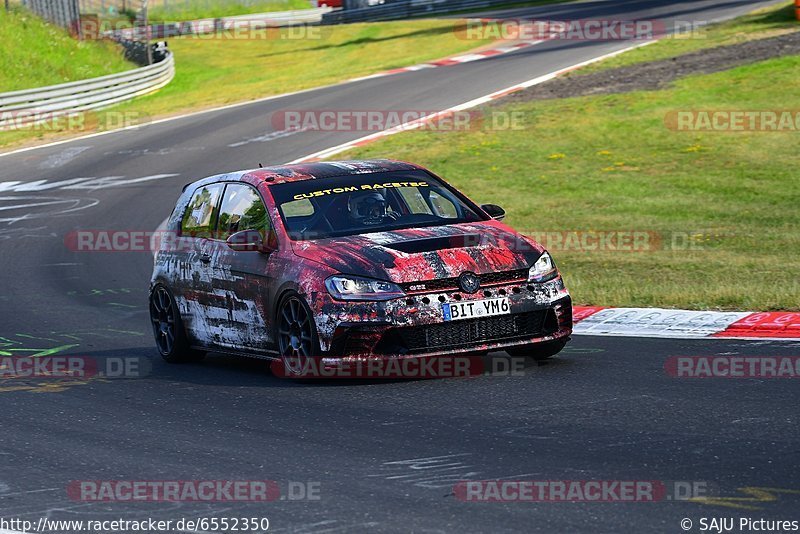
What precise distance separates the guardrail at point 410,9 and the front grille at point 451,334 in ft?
164

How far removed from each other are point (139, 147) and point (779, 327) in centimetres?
2040

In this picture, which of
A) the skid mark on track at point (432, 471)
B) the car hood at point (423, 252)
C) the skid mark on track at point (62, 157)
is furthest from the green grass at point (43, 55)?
the skid mark on track at point (432, 471)

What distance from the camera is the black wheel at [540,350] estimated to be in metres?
8.96

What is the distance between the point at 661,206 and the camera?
63.3ft

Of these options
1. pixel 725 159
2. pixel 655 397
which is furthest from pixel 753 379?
pixel 725 159

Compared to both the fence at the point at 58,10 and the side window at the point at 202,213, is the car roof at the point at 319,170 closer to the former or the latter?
the side window at the point at 202,213

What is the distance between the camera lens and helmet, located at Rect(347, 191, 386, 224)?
31.5ft

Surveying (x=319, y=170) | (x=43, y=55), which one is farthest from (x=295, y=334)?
(x=43, y=55)

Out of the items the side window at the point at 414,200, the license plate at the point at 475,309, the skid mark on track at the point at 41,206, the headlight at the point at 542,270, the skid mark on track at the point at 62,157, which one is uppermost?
the side window at the point at 414,200

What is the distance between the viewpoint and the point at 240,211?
10148 mm

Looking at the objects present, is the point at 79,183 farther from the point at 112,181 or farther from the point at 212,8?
the point at 212,8

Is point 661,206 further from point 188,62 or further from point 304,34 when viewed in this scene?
point 304,34

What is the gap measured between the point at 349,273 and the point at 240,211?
6.01 feet

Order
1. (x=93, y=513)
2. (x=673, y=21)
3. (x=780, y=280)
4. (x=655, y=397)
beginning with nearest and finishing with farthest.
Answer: (x=93, y=513) < (x=655, y=397) < (x=780, y=280) < (x=673, y=21)
